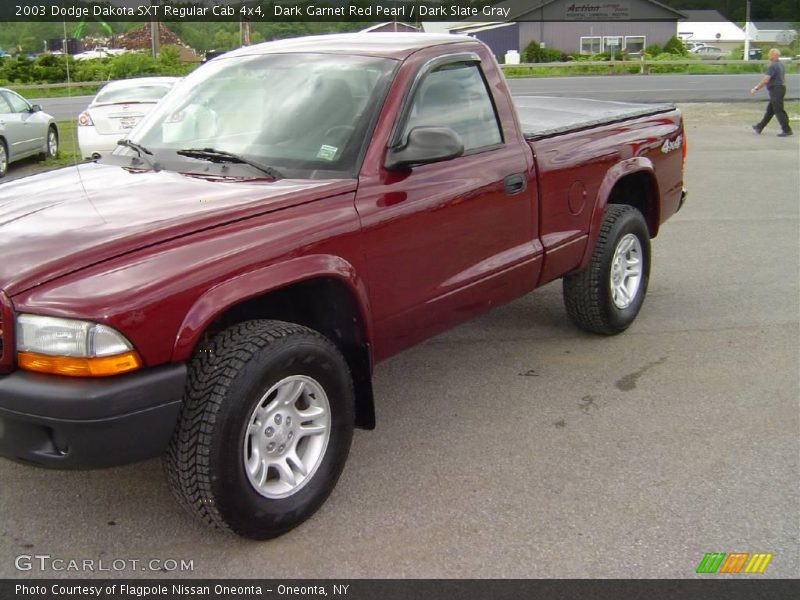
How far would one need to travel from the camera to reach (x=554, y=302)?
261 inches

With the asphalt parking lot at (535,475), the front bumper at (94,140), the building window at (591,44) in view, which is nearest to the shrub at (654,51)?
the building window at (591,44)

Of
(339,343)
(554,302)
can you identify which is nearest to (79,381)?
(339,343)

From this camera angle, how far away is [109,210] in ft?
11.1

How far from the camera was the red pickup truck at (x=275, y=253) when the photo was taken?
2883mm

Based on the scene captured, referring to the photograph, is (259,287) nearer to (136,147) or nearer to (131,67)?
(136,147)

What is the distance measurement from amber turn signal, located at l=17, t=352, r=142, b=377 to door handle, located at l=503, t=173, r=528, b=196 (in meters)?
2.28

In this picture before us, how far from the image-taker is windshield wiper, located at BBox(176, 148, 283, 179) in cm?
381

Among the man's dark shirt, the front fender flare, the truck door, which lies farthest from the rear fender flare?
the man's dark shirt

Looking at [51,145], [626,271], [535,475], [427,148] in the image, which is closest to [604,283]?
[626,271]

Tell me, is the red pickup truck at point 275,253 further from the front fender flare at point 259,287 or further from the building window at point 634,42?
the building window at point 634,42

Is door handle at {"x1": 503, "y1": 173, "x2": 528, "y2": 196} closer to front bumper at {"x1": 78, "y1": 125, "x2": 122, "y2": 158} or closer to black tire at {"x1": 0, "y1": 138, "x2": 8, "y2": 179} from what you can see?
front bumper at {"x1": 78, "y1": 125, "x2": 122, "y2": 158}

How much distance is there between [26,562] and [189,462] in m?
0.80

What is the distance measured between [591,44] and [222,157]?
174ft

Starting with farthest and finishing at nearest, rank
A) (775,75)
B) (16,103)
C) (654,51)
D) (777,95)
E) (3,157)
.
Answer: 1. (654,51)
2. (775,75)
3. (777,95)
4. (16,103)
5. (3,157)
